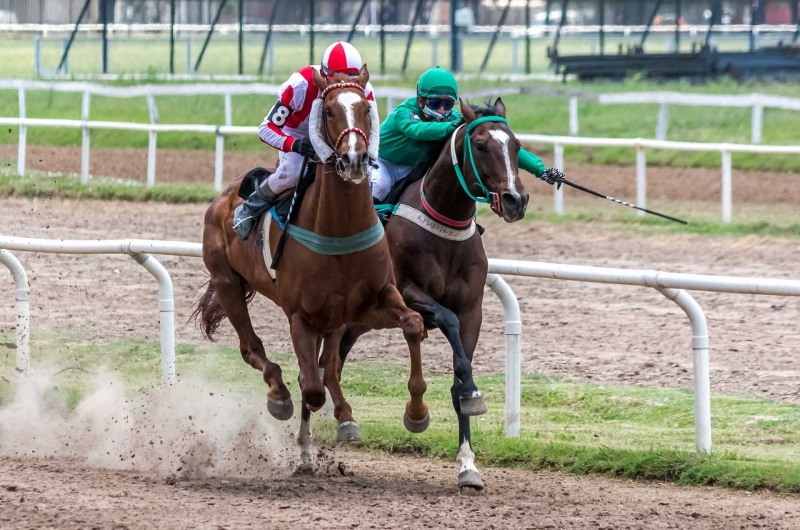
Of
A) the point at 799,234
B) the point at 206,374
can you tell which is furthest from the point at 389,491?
the point at 799,234

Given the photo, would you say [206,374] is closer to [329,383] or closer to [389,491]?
[329,383]

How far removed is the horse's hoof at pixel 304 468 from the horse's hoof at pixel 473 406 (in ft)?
2.85

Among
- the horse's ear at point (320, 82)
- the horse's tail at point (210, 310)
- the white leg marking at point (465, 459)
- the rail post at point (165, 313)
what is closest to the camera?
the horse's ear at point (320, 82)

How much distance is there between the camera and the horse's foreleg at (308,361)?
5.54 meters

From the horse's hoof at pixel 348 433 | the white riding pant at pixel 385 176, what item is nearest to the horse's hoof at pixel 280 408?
the horse's hoof at pixel 348 433

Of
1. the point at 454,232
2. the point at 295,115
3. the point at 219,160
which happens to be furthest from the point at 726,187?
the point at 295,115

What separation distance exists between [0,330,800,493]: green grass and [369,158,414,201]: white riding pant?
1210 millimetres

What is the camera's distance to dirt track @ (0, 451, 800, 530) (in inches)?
188

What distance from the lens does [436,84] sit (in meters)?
6.36

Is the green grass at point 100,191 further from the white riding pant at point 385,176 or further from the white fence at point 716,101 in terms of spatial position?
the white riding pant at point 385,176

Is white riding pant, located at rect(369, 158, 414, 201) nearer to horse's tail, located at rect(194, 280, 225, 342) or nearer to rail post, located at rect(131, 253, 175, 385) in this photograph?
horse's tail, located at rect(194, 280, 225, 342)

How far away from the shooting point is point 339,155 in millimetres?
4969

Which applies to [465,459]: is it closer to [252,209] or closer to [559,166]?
[252,209]

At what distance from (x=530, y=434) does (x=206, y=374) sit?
7.85 feet
